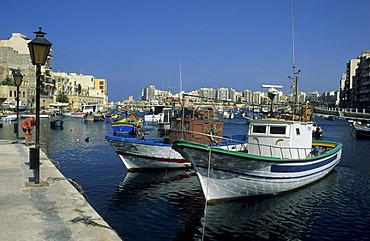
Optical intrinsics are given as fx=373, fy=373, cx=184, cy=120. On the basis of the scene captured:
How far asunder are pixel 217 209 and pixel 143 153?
8.94 meters

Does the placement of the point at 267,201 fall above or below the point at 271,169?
below

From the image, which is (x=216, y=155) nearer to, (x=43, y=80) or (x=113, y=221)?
(x=113, y=221)

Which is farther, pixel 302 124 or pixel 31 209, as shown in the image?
pixel 302 124

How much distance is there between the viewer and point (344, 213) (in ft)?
48.4

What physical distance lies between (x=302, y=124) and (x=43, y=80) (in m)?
112

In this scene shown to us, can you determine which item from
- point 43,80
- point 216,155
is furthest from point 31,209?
point 43,80

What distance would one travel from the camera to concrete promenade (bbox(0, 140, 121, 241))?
7.30 m

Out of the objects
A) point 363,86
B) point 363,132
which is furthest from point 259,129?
point 363,86

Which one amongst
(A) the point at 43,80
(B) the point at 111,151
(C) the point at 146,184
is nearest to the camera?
(C) the point at 146,184

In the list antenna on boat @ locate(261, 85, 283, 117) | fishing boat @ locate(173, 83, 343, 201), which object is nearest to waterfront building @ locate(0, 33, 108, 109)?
antenna on boat @ locate(261, 85, 283, 117)

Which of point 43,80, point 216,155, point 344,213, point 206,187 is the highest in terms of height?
point 43,80

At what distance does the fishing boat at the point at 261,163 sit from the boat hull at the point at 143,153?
6.55 metres

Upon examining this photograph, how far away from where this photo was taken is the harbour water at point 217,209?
40.2 feet

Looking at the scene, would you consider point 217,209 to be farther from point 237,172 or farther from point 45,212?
point 45,212
